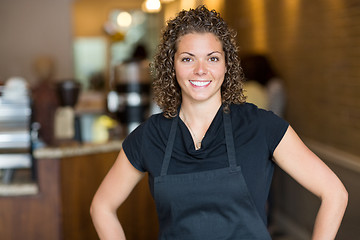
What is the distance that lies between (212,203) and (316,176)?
13.3 inches

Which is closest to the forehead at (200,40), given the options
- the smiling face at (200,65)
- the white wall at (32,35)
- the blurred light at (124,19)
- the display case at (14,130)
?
the smiling face at (200,65)

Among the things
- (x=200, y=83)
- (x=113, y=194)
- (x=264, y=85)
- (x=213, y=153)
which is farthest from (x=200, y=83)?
(x=264, y=85)

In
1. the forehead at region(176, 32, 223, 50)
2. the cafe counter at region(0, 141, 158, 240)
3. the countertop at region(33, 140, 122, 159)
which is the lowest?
the cafe counter at region(0, 141, 158, 240)

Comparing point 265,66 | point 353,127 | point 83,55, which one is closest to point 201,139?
point 353,127

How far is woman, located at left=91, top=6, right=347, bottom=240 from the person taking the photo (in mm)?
1421


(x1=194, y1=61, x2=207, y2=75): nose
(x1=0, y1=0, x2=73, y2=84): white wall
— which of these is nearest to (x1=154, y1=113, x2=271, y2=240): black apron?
(x1=194, y1=61, x2=207, y2=75): nose

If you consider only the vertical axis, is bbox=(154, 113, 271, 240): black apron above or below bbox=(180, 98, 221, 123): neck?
below

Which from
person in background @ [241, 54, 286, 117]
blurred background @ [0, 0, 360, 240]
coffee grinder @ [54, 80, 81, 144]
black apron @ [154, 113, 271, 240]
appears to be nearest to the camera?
black apron @ [154, 113, 271, 240]

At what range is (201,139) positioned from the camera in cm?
151

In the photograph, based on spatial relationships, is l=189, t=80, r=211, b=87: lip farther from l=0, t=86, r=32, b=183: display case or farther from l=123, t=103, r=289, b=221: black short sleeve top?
l=0, t=86, r=32, b=183: display case

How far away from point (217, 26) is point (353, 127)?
74.1 inches

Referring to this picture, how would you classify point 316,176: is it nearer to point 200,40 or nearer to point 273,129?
point 273,129

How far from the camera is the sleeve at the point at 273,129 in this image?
4.68 feet

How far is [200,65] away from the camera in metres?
1.44
